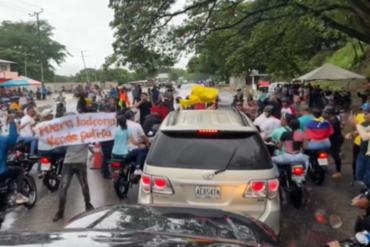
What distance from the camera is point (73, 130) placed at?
8.21 metres

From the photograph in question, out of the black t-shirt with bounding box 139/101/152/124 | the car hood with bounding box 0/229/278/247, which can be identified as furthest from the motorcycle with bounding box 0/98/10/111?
the car hood with bounding box 0/229/278/247

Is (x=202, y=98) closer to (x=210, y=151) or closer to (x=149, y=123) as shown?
(x=149, y=123)

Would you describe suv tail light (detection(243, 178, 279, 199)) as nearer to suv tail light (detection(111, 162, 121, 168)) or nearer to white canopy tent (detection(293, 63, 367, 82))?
suv tail light (detection(111, 162, 121, 168))

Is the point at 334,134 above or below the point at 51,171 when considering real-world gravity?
above

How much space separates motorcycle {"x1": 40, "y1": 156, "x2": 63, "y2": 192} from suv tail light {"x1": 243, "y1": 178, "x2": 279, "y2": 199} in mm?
5245

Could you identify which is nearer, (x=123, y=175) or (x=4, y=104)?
(x=123, y=175)

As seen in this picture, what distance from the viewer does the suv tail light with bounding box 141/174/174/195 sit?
504 cm

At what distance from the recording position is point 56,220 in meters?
7.50

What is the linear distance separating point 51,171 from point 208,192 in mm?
5305

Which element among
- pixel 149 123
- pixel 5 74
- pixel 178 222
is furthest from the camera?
pixel 5 74

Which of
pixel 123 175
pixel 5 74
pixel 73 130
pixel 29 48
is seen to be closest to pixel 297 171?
pixel 123 175

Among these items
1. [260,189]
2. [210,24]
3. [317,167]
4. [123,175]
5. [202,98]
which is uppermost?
[210,24]

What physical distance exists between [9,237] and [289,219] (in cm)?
543

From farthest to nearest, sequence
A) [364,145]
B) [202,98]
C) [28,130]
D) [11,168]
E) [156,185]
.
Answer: [202,98]
[28,130]
[364,145]
[11,168]
[156,185]
